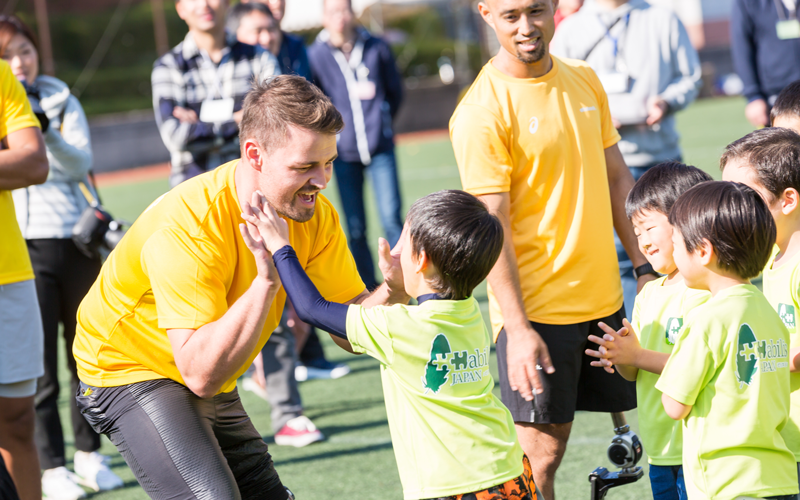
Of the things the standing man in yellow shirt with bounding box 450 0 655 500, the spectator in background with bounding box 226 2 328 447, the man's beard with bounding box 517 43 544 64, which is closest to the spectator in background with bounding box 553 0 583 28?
the spectator in background with bounding box 226 2 328 447

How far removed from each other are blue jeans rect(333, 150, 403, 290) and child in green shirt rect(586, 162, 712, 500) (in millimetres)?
4569

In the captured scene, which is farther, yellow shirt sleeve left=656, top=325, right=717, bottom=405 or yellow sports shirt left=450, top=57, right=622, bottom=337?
yellow sports shirt left=450, top=57, right=622, bottom=337

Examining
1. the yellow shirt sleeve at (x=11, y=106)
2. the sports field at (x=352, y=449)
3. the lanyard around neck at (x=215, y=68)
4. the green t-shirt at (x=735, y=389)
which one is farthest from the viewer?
the lanyard around neck at (x=215, y=68)

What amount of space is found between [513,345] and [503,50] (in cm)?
114

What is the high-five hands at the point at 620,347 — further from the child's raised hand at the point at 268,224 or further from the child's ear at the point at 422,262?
the child's raised hand at the point at 268,224

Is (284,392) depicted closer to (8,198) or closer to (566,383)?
(8,198)

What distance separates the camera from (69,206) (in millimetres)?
4543

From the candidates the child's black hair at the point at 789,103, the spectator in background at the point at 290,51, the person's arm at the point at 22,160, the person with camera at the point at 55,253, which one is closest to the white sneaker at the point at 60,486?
the person with camera at the point at 55,253

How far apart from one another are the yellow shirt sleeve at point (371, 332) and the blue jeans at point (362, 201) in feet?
15.8

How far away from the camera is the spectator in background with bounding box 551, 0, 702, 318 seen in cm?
511

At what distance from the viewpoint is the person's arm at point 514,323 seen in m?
3.00

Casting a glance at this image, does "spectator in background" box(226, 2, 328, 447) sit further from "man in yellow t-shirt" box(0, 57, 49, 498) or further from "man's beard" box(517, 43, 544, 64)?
"man's beard" box(517, 43, 544, 64)

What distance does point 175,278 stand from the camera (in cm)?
269

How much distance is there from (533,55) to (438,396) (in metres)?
1.38
